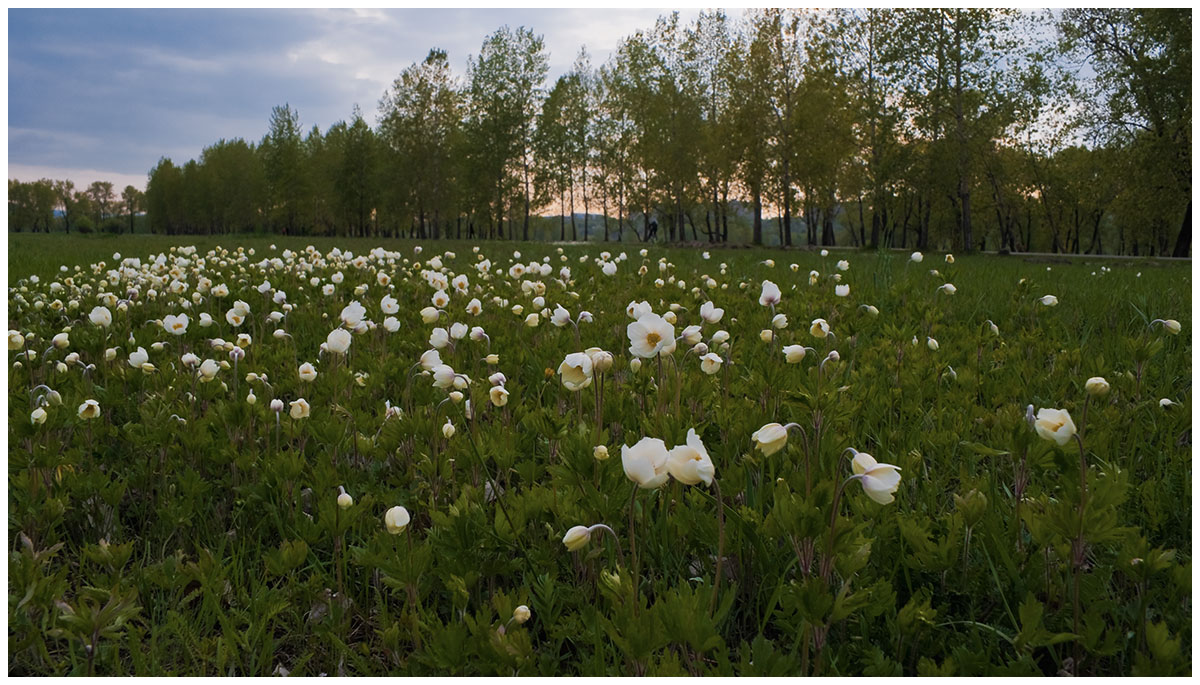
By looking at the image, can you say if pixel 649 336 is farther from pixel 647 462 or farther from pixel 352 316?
pixel 352 316

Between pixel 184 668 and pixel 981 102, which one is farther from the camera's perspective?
pixel 981 102

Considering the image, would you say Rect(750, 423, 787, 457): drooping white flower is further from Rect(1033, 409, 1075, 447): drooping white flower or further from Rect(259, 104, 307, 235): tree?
Rect(259, 104, 307, 235): tree

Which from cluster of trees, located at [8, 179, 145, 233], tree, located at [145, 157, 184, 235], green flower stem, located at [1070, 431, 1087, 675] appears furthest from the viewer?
cluster of trees, located at [8, 179, 145, 233]

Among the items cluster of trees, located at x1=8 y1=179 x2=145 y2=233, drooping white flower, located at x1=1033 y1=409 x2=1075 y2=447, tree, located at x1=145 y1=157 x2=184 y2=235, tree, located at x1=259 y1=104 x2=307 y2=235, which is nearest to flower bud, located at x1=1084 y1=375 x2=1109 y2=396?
drooping white flower, located at x1=1033 y1=409 x2=1075 y2=447

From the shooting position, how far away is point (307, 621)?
6.07 ft

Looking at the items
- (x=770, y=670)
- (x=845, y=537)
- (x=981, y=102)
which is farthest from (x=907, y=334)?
(x=981, y=102)

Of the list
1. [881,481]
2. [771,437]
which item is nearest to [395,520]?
[771,437]

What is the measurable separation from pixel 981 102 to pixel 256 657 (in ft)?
107

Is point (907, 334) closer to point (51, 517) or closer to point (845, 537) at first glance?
point (845, 537)

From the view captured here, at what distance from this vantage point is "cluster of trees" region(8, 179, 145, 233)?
331 ft

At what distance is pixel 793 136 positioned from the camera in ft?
96.8

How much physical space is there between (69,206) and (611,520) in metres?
143

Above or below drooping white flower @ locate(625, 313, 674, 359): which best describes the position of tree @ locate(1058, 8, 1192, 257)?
above

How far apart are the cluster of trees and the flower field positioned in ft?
345
